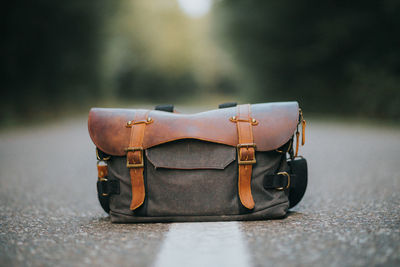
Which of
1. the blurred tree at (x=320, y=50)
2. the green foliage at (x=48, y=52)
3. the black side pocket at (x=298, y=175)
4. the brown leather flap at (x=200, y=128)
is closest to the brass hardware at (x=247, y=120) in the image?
the brown leather flap at (x=200, y=128)

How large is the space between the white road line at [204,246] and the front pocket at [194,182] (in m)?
0.10

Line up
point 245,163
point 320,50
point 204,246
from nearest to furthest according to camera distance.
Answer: point 204,246
point 245,163
point 320,50

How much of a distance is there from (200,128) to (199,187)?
33cm

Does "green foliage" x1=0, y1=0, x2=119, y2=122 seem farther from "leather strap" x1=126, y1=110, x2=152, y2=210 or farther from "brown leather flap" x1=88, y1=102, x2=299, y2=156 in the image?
"leather strap" x1=126, y1=110, x2=152, y2=210

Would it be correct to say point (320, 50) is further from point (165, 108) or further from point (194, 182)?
point (194, 182)

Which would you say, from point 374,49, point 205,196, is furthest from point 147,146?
point 374,49

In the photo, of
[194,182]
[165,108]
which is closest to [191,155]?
[194,182]

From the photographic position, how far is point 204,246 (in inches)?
70.5

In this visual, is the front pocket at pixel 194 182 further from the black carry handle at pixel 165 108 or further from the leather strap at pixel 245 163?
the black carry handle at pixel 165 108

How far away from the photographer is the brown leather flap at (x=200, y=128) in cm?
220

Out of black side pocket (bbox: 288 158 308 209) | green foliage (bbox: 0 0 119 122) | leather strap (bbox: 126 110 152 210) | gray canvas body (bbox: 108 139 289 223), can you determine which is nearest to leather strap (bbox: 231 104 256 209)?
gray canvas body (bbox: 108 139 289 223)

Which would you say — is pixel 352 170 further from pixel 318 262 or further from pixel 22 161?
pixel 22 161

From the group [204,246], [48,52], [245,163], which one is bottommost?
[204,246]

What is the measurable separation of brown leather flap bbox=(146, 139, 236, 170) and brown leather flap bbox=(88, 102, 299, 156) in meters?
0.04
